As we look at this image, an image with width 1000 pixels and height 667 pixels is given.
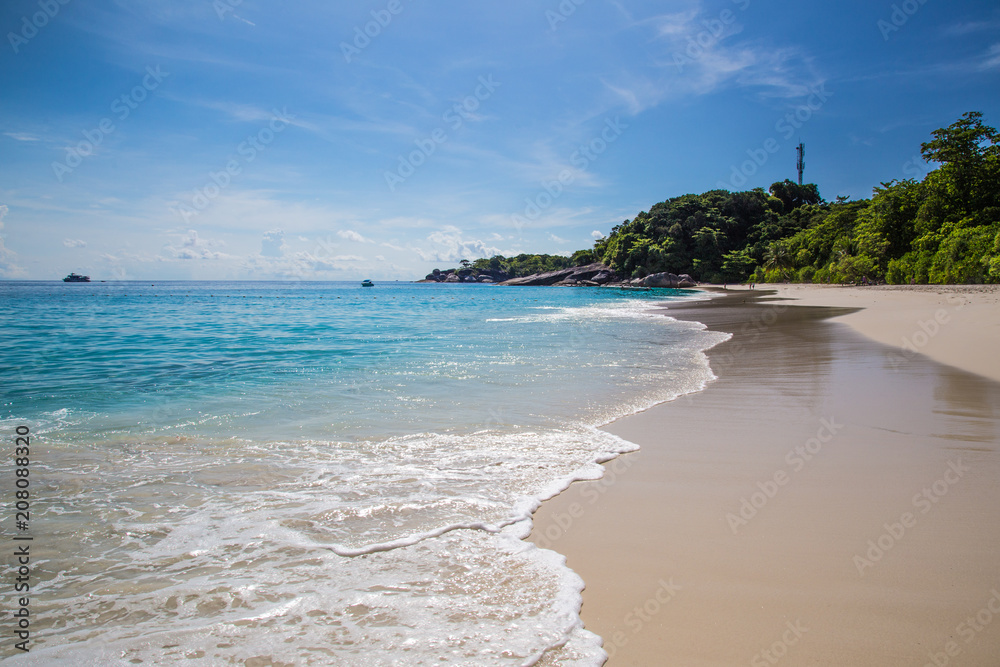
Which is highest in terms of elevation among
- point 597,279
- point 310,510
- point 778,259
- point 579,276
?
point 579,276

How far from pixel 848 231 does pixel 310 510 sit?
63771 millimetres

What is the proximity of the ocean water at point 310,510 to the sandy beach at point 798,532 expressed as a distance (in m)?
0.36

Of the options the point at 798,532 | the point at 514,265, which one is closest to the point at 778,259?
the point at 798,532

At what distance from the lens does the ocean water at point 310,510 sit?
2.26m

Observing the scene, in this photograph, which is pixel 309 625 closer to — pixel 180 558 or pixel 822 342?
pixel 180 558

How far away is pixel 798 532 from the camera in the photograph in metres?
3.04

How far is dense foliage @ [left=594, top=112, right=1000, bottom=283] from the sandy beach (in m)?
29.1

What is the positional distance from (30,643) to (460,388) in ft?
19.4

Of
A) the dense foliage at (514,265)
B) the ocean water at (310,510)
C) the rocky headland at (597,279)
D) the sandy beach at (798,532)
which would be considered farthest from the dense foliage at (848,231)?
the dense foliage at (514,265)

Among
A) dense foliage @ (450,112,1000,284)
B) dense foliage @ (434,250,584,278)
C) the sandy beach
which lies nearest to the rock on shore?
dense foliage @ (450,112,1000,284)

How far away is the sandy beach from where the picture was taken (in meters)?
2.14

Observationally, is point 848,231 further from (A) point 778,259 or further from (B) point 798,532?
(B) point 798,532

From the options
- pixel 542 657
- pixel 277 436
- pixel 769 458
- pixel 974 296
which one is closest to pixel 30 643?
pixel 542 657

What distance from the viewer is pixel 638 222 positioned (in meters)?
98.4
